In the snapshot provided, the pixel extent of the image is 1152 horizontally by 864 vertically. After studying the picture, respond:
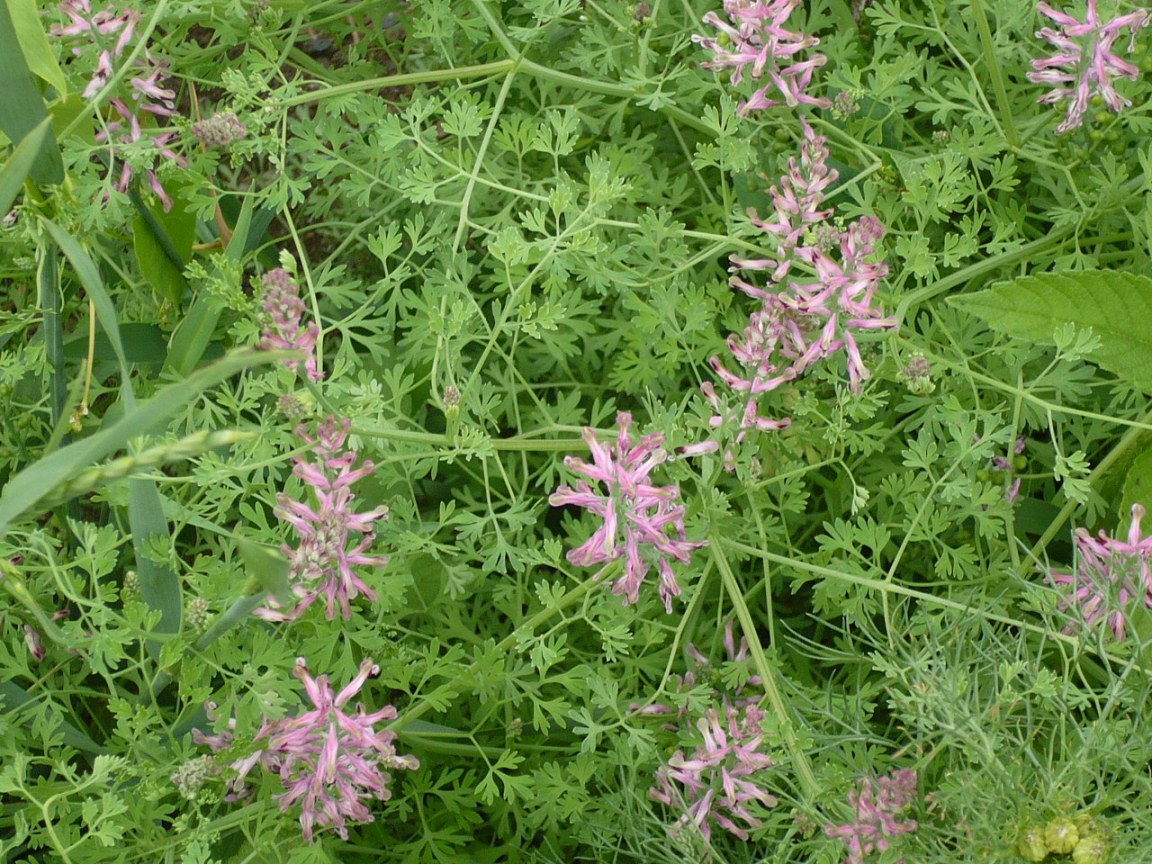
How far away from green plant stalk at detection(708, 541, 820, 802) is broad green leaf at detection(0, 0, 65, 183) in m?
1.22

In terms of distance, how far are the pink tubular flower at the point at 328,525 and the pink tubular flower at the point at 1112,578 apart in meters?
1.07

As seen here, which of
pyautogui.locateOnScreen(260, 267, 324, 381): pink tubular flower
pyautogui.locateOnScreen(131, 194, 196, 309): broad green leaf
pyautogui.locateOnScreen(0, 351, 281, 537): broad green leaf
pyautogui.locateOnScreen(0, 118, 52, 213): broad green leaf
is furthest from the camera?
pyautogui.locateOnScreen(131, 194, 196, 309): broad green leaf

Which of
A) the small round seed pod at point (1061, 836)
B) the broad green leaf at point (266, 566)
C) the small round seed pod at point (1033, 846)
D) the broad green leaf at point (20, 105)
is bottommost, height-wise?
the small round seed pod at point (1033, 846)

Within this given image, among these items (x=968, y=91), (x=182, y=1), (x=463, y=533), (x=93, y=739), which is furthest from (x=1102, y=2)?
(x=93, y=739)

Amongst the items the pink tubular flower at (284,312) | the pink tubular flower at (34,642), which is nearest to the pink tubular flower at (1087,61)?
the pink tubular flower at (284,312)

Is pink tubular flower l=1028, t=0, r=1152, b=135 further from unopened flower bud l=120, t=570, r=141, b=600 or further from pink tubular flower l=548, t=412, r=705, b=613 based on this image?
unopened flower bud l=120, t=570, r=141, b=600

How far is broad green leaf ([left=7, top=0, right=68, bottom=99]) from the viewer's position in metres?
1.89

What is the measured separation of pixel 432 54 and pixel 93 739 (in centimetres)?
157

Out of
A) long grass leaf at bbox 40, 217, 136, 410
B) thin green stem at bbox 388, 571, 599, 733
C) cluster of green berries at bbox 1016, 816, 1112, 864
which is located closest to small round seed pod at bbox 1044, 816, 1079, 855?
cluster of green berries at bbox 1016, 816, 1112, 864

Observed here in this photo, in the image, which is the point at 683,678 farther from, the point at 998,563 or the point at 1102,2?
the point at 1102,2

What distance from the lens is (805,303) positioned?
72.2 inches

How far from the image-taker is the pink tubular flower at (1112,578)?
5.82 ft

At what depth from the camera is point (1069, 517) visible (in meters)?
2.23

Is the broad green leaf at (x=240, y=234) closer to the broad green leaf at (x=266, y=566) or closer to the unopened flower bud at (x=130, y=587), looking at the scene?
the unopened flower bud at (x=130, y=587)
